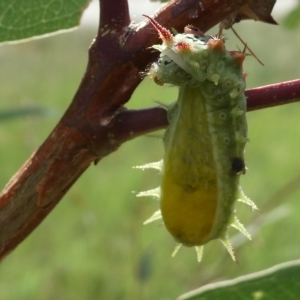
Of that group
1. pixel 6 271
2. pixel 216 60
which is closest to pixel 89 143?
pixel 216 60

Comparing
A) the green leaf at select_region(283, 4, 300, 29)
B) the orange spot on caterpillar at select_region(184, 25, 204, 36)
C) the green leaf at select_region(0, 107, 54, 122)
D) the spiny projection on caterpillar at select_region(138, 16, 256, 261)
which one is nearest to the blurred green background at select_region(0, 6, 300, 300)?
the green leaf at select_region(0, 107, 54, 122)

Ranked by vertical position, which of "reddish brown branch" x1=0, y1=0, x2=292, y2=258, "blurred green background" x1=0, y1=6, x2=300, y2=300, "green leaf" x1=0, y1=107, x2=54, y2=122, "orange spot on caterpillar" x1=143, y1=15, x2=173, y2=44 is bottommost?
"blurred green background" x1=0, y1=6, x2=300, y2=300

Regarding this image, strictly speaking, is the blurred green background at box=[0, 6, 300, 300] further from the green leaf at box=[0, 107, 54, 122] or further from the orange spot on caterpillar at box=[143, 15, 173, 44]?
the orange spot on caterpillar at box=[143, 15, 173, 44]

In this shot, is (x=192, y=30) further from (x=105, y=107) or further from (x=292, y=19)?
(x=292, y=19)

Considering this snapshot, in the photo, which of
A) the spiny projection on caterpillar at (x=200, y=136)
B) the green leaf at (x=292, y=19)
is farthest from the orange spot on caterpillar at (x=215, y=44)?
the green leaf at (x=292, y=19)

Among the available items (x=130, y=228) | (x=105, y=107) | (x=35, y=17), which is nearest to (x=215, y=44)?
(x=105, y=107)

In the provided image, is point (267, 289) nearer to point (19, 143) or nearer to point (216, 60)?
point (216, 60)

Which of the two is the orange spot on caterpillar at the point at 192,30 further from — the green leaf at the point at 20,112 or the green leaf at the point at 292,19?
the green leaf at the point at 20,112

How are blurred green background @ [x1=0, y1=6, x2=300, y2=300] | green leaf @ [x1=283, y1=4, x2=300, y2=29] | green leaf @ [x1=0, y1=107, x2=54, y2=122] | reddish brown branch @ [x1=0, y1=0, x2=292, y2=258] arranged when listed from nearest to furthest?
reddish brown branch @ [x1=0, y1=0, x2=292, y2=258] → green leaf @ [x1=283, y1=4, x2=300, y2=29] → green leaf @ [x1=0, y1=107, x2=54, y2=122] → blurred green background @ [x1=0, y1=6, x2=300, y2=300]
